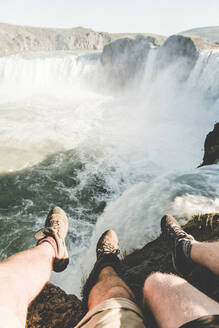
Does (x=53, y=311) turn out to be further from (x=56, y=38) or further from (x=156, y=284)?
(x=56, y=38)

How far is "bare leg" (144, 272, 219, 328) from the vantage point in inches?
38.8

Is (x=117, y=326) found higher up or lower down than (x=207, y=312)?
lower down

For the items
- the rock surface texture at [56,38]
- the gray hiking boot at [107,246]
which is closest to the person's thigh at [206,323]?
the gray hiking boot at [107,246]

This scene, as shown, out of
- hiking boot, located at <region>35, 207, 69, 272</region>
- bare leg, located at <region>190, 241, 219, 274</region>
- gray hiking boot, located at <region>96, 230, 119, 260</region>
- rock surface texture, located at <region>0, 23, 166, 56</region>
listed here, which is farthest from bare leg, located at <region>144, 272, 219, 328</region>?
rock surface texture, located at <region>0, 23, 166, 56</region>

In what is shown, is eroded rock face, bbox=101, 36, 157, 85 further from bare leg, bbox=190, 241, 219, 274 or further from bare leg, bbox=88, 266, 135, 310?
bare leg, bbox=88, 266, 135, 310

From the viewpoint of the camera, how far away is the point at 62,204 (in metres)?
5.45

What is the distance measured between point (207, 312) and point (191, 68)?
18.3 metres

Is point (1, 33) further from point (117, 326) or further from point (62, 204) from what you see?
point (117, 326)

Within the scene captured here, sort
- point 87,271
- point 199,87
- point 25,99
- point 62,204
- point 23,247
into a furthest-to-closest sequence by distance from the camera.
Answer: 1. point 25,99
2. point 199,87
3. point 62,204
4. point 23,247
5. point 87,271

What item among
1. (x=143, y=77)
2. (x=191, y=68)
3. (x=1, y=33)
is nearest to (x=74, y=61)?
(x=143, y=77)

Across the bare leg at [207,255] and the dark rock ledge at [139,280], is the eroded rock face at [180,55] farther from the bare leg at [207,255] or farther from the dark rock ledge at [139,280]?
the bare leg at [207,255]

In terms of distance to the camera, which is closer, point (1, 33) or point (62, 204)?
point (62, 204)

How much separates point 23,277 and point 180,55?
20.2 metres

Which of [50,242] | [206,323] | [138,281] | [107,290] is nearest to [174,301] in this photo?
[206,323]
